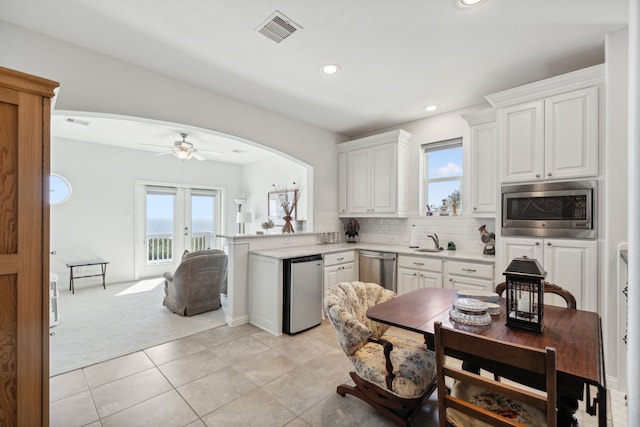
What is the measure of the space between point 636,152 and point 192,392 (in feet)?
9.40

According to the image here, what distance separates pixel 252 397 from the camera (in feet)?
7.37

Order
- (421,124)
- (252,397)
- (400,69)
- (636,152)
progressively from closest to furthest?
(636,152) → (252,397) → (400,69) → (421,124)

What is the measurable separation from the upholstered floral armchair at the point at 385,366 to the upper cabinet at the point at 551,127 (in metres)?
2.15

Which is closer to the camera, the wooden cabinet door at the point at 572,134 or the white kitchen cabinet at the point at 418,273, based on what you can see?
the wooden cabinet door at the point at 572,134

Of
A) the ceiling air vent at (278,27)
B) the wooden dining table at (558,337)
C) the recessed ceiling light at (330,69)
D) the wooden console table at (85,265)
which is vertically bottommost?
the wooden console table at (85,265)

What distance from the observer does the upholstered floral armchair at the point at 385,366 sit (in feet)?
5.88

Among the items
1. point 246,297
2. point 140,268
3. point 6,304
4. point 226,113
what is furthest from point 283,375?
point 140,268

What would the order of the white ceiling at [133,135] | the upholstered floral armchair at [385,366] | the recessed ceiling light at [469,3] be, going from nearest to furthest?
the upholstered floral armchair at [385,366]
the recessed ceiling light at [469,3]
the white ceiling at [133,135]

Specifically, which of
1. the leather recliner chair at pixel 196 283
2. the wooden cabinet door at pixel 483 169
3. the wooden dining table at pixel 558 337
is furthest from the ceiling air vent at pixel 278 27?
the leather recliner chair at pixel 196 283

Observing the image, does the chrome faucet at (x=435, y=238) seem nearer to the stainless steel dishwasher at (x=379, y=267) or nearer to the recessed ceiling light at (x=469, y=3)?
the stainless steel dishwasher at (x=379, y=267)

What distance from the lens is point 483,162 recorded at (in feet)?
11.4

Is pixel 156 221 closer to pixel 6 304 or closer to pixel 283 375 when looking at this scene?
pixel 283 375

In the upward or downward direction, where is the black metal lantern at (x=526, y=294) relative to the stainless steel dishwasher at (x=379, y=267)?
upward

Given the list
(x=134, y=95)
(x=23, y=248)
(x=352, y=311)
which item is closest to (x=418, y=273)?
(x=352, y=311)
